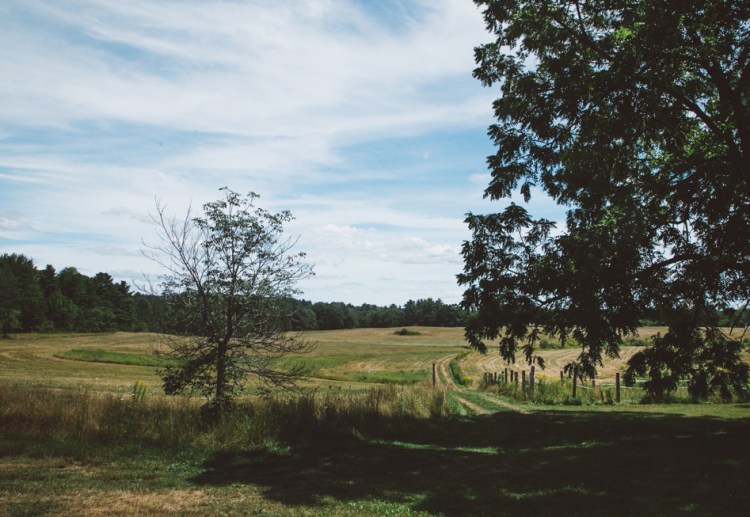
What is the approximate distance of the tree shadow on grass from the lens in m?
7.43

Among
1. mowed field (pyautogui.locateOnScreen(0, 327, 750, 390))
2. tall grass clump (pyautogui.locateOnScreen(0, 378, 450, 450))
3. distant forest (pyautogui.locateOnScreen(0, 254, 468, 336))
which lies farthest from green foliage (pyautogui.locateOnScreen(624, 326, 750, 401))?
distant forest (pyautogui.locateOnScreen(0, 254, 468, 336))

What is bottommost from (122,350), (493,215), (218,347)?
(122,350)

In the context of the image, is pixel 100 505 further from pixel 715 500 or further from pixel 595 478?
pixel 715 500

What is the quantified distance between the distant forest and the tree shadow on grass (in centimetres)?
5342

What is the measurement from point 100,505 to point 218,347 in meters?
5.39

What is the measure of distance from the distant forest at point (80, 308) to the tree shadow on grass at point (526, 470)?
53.4 meters

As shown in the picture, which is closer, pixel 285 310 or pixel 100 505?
pixel 100 505

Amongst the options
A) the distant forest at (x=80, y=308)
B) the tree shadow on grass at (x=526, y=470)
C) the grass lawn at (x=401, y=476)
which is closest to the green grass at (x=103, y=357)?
the distant forest at (x=80, y=308)

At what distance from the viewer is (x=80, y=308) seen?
383 feet

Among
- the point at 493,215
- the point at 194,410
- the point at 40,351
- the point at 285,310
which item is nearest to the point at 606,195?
the point at 493,215

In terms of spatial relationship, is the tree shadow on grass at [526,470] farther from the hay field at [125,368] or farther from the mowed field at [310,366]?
the mowed field at [310,366]

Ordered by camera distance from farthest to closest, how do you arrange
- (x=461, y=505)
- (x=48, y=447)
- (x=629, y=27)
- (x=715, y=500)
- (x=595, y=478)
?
1. (x=629, y=27)
2. (x=48, y=447)
3. (x=595, y=478)
4. (x=461, y=505)
5. (x=715, y=500)

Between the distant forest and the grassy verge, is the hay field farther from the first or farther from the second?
the distant forest

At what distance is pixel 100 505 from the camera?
7.20 metres
